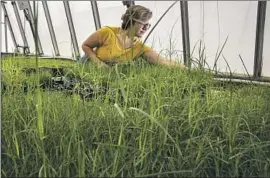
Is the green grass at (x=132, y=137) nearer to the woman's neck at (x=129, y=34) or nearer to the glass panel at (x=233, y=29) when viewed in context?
the woman's neck at (x=129, y=34)

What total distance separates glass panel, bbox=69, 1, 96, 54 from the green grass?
629cm

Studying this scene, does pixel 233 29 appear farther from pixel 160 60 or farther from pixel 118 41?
pixel 160 60

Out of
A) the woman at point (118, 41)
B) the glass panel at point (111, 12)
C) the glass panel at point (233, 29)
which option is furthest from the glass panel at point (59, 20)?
the woman at point (118, 41)

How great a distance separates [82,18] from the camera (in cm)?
727

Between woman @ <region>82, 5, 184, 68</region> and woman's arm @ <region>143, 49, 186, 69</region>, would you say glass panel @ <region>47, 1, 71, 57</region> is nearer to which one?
woman @ <region>82, 5, 184, 68</region>

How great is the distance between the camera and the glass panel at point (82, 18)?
7070mm

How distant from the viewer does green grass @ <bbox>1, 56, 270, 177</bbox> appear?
1.87 feet

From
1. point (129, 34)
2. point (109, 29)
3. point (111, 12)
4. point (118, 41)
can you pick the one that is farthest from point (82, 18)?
point (129, 34)

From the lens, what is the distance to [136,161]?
58 cm

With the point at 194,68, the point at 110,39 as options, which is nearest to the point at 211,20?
the point at 110,39

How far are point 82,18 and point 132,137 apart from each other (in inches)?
270

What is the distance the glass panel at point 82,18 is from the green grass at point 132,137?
6295mm

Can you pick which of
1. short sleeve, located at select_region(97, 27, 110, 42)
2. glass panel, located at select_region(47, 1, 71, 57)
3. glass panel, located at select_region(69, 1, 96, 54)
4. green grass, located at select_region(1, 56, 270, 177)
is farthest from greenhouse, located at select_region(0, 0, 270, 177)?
glass panel, located at select_region(47, 1, 71, 57)

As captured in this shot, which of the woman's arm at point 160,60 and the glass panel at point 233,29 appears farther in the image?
the glass panel at point 233,29
